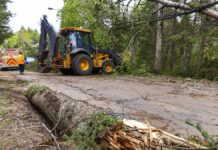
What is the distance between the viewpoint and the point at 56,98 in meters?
7.33

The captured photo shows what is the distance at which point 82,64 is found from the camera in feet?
54.0

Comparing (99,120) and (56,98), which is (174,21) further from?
(99,120)

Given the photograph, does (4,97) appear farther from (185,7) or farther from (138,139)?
(138,139)

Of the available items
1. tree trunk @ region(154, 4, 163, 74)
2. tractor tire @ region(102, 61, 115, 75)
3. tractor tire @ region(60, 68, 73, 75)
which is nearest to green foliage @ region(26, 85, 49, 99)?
tractor tire @ region(60, 68, 73, 75)

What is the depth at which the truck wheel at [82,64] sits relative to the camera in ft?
52.8

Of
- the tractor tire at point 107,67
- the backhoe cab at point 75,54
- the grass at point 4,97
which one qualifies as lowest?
the grass at point 4,97

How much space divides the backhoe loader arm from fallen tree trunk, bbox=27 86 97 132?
7.87 meters

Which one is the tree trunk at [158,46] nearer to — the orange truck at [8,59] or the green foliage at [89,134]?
the orange truck at [8,59]

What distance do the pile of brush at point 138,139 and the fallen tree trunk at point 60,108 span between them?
0.98 metres

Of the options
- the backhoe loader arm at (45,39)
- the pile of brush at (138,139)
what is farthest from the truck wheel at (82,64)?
the pile of brush at (138,139)

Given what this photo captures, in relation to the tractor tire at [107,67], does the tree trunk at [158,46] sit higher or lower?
higher

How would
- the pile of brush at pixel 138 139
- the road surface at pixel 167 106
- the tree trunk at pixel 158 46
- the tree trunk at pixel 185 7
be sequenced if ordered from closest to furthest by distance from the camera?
the pile of brush at pixel 138 139
the road surface at pixel 167 106
the tree trunk at pixel 185 7
the tree trunk at pixel 158 46

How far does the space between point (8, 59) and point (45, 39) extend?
35.5ft

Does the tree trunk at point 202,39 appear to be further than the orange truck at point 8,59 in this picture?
No
